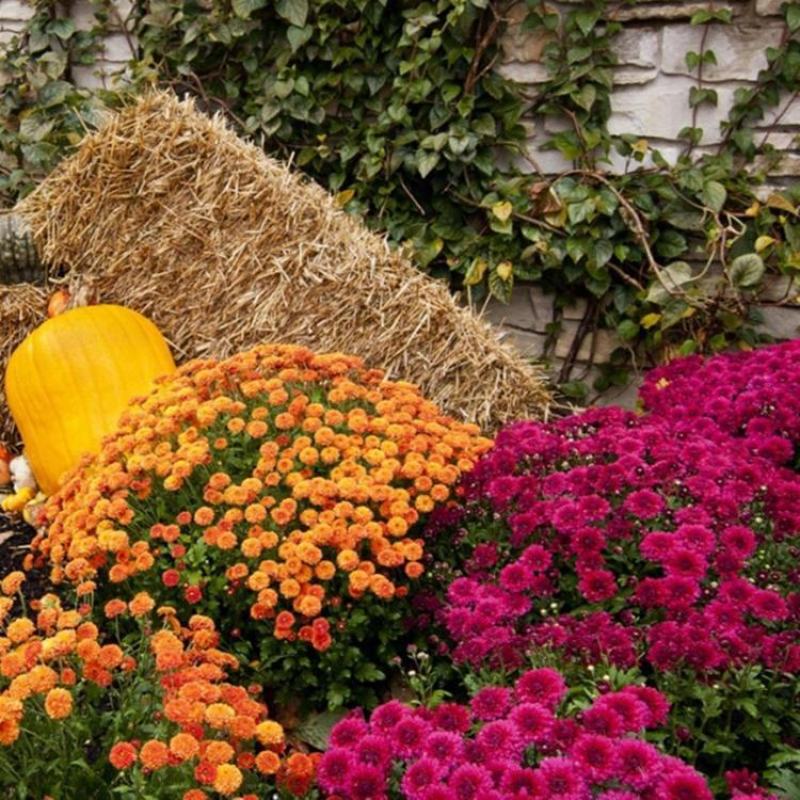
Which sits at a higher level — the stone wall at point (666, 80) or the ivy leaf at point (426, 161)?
the stone wall at point (666, 80)

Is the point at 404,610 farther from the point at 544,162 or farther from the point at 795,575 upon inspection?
the point at 544,162

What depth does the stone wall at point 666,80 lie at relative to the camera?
3131 millimetres

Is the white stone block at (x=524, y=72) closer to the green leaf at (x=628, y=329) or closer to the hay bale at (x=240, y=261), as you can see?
the hay bale at (x=240, y=261)

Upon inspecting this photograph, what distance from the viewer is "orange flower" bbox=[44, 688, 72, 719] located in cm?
144

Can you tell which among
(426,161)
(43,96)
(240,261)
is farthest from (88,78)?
(426,161)

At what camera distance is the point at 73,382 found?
3.10m

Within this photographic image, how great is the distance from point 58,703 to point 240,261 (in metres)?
2.11

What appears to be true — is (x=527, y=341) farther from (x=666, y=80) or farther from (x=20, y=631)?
(x=20, y=631)

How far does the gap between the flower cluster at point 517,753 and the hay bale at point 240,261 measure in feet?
5.81

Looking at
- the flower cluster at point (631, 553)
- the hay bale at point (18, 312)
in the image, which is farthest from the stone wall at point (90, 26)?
the flower cluster at point (631, 553)

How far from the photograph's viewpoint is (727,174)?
3199 mm

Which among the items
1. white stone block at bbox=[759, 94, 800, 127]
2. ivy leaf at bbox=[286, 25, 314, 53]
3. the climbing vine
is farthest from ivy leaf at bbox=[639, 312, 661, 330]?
ivy leaf at bbox=[286, 25, 314, 53]

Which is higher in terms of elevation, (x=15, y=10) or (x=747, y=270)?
(x=15, y=10)

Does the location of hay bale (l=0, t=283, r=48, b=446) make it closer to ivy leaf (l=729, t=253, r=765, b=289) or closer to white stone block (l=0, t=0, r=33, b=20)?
white stone block (l=0, t=0, r=33, b=20)
